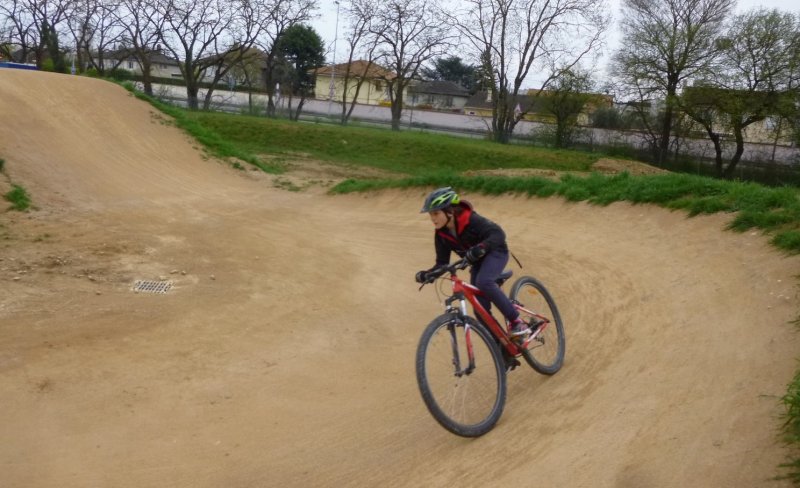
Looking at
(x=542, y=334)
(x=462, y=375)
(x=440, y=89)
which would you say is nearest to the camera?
(x=462, y=375)

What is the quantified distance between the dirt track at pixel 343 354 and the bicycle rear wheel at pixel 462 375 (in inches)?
8.1

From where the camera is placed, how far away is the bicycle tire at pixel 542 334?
20.8ft

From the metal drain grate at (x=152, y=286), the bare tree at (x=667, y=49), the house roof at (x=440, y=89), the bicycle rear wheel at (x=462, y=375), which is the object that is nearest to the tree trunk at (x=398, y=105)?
the bare tree at (x=667, y=49)

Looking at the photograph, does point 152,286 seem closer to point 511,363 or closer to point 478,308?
point 478,308

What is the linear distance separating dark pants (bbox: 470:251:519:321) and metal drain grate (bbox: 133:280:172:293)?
5.26 meters

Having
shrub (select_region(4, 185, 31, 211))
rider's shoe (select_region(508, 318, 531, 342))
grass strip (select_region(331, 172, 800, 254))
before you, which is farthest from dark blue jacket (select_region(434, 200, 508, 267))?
shrub (select_region(4, 185, 31, 211))

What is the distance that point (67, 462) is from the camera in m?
5.26

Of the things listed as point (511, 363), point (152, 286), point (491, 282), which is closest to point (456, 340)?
point (491, 282)

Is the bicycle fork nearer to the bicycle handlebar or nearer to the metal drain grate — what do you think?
the bicycle handlebar

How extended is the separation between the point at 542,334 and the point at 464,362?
1478 millimetres

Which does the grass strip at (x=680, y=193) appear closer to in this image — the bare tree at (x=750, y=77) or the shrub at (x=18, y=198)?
the shrub at (x=18, y=198)

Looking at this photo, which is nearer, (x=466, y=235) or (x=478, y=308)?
(x=478, y=308)

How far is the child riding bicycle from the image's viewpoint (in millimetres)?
5758

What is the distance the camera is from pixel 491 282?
5.78m
